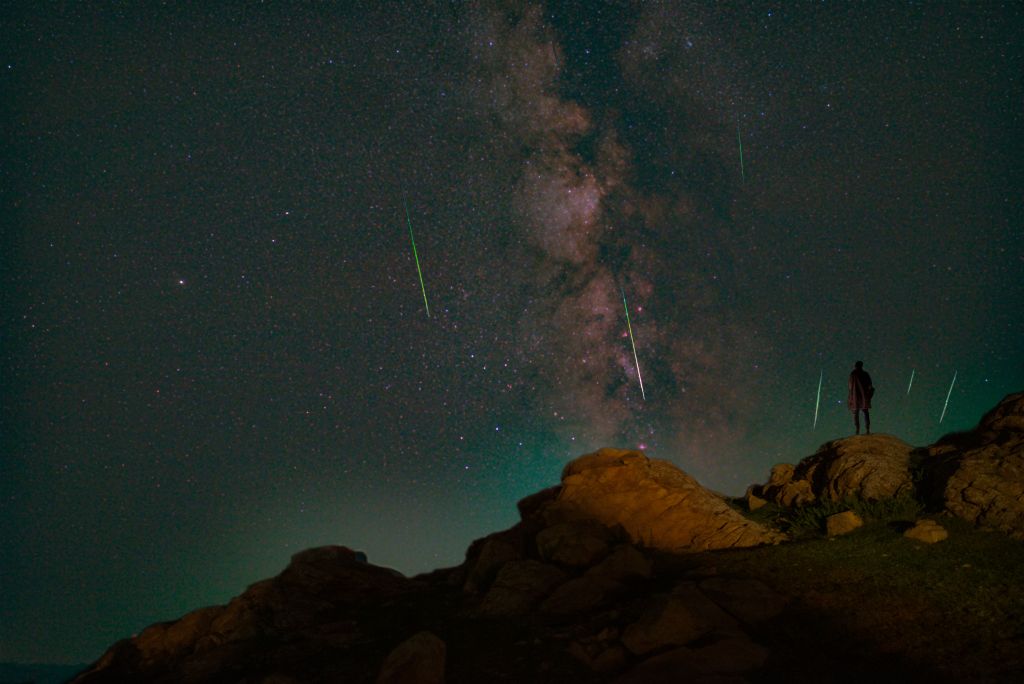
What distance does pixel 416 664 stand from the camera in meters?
7.51

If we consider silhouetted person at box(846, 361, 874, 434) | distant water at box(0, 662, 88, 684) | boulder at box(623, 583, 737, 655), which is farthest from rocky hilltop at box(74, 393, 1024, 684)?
distant water at box(0, 662, 88, 684)

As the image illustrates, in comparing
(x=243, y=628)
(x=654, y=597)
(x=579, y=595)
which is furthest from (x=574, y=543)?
(x=243, y=628)

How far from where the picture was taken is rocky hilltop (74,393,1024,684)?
6730 millimetres

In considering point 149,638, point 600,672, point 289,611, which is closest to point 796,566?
point 600,672

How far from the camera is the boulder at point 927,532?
29.6 ft

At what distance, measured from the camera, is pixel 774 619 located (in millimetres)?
7527

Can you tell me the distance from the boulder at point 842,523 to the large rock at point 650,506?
1.00 m

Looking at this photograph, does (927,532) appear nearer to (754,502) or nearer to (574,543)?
(754,502)

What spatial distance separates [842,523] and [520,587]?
6.31 meters

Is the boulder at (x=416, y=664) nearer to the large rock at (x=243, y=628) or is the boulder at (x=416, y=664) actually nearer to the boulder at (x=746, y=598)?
the large rock at (x=243, y=628)

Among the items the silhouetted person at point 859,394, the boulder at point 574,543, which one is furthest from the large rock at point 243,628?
the silhouetted person at point 859,394

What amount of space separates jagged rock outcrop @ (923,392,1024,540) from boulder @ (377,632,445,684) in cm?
936

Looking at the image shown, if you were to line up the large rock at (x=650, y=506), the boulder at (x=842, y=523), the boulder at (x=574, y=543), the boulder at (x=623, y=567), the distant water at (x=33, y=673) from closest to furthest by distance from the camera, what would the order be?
the boulder at (x=623, y=567), the boulder at (x=842, y=523), the boulder at (x=574, y=543), the large rock at (x=650, y=506), the distant water at (x=33, y=673)

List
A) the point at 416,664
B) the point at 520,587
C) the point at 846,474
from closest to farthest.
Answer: the point at 416,664 → the point at 520,587 → the point at 846,474
